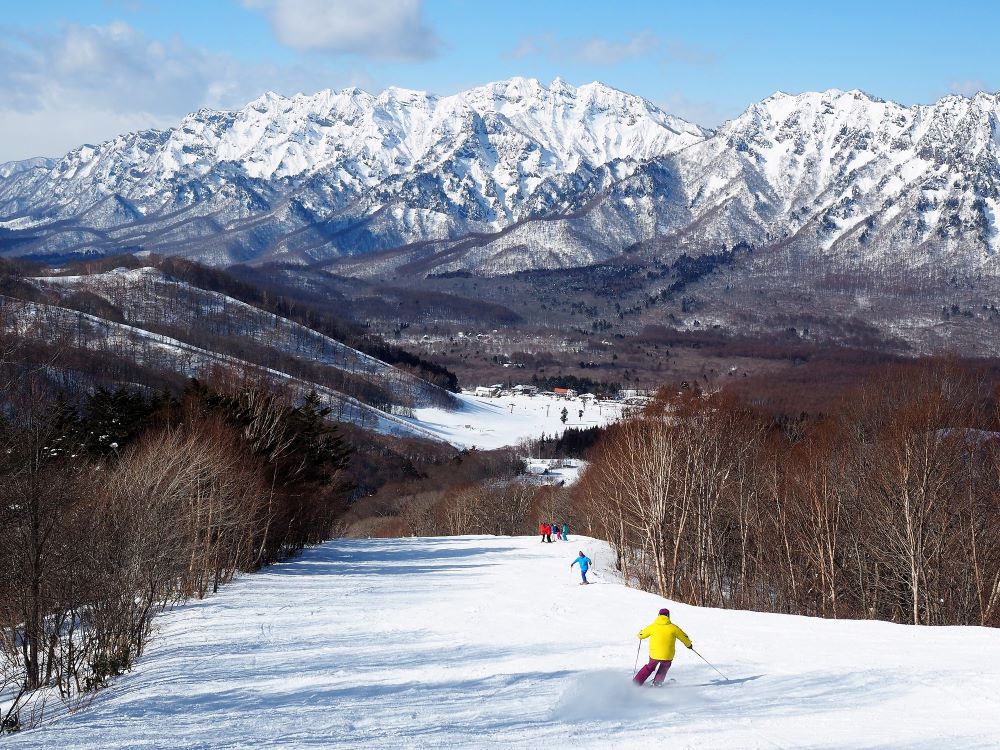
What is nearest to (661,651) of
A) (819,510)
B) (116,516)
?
(116,516)

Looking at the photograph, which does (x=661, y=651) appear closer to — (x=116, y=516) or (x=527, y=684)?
(x=527, y=684)

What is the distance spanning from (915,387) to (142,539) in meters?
60.3

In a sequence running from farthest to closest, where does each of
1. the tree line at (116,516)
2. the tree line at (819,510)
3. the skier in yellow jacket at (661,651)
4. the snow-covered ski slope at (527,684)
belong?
1. the tree line at (819,510)
2. the tree line at (116,516)
3. the skier in yellow jacket at (661,651)
4. the snow-covered ski slope at (527,684)

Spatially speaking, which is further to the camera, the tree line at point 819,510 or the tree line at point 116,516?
the tree line at point 819,510

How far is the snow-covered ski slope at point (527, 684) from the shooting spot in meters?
15.4

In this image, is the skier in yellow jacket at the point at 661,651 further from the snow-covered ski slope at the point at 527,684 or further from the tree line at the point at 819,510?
the tree line at the point at 819,510

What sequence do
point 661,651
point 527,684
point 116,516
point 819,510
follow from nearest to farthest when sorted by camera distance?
point 661,651 → point 527,684 → point 116,516 → point 819,510

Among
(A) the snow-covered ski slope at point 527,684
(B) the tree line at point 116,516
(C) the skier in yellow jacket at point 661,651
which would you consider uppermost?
(B) the tree line at point 116,516

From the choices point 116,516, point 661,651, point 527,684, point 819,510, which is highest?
point 116,516

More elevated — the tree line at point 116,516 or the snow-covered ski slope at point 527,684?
the tree line at point 116,516

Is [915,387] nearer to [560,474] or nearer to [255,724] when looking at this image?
[255,724]

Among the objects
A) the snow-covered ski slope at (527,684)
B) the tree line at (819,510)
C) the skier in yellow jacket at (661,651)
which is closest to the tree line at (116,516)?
the snow-covered ski slope at (527,684)

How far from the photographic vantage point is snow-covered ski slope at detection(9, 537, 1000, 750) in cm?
1542

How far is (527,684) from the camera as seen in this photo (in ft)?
62.9
